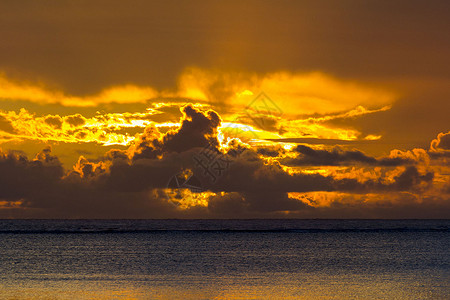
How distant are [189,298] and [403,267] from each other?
32.5 metres

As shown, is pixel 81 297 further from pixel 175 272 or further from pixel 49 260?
pixel 49 260

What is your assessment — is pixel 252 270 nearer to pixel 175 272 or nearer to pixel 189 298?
pixel 175 272

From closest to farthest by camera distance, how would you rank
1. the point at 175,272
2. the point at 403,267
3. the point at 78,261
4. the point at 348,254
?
the point at 175,272 → the point at 403,267 → the point at 78,261 → the point at 348,254

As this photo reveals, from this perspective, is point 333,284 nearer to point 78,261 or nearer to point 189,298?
point 189,298

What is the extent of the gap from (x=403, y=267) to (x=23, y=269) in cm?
4073

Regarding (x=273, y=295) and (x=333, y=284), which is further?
(x=333, y=284)

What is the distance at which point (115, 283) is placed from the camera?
4831cm

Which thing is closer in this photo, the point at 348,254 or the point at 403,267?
the point at 403,267

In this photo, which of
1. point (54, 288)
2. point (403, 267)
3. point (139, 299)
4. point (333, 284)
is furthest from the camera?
point (403, 267)

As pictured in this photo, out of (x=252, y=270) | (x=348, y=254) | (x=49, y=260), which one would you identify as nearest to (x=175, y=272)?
(x=252, y=270)

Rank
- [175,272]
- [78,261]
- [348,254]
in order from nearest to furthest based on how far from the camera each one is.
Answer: [175,272], [78,261], [348,254]

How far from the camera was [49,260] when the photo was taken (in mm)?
70188

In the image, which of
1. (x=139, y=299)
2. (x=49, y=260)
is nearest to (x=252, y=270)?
(x=139, y=299)

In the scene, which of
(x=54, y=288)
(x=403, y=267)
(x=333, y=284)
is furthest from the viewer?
(x=403, y=267)
